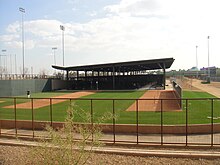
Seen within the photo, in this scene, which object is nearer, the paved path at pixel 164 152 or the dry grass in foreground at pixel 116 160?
the dry grass in foreground at pixel 116 160

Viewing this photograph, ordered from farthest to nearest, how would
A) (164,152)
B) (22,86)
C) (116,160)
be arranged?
1. (22,86)
2. (164,152)
3. (116,160)

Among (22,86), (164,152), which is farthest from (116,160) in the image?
(22,86)

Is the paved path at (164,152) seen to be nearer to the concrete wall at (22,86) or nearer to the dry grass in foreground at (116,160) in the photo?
the dry grass in foreground at (116,160)

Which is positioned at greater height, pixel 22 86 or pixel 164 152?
pixel 22 86

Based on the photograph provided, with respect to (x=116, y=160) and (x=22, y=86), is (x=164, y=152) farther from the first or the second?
(x=22, y=86)

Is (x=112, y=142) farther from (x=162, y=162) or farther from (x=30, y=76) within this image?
(x=30, y=76)

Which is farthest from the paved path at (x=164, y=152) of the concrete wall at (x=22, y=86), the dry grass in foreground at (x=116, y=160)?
the concrete wall at (x=22, y=86)

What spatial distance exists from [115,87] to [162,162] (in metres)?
64.2

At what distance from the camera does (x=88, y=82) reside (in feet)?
260

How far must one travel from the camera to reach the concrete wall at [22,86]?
52531 millimetres

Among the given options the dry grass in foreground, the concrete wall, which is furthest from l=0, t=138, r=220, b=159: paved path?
the concrete wall

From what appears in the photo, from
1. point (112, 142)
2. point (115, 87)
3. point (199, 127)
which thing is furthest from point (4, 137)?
point (115, 87)

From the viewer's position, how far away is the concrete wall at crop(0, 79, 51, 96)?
5253 cm

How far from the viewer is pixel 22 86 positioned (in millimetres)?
58031
